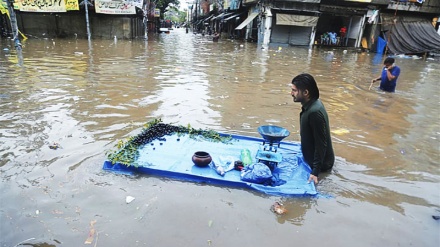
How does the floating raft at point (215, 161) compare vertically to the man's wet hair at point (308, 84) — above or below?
below

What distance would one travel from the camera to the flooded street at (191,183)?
295 centimetres

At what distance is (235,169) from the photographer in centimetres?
409

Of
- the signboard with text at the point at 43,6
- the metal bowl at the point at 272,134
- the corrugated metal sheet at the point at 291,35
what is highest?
the signboard with text at the point at 43,6

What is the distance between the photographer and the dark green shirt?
371 centimetres

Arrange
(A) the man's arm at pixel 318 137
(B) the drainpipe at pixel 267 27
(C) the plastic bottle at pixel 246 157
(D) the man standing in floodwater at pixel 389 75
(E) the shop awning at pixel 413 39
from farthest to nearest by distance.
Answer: (B) the drainpipe at pixel 267 27
(E) the shop awning at pixel 413 39
(D) the man standing in floodwater at pixel 389 75
(C) the plastic bottle at pixel 246 157
(A) the man's arm at pixel 318 137

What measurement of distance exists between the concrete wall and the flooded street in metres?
18.6

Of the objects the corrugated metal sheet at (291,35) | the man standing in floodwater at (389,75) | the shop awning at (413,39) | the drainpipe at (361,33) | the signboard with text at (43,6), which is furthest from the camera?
the corrugated metal sheet at (291,35)

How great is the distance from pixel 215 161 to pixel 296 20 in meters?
24.2

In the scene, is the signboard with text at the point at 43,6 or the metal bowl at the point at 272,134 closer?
the metal bowl at the point at 272,134

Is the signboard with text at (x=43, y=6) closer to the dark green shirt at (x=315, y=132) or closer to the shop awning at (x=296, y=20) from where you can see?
the shop awning at (x=296, y=20)

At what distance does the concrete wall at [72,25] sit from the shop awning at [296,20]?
1281cm

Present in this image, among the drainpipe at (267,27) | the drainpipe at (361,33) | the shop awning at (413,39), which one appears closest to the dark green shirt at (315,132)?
the drainpipe at (267,27)

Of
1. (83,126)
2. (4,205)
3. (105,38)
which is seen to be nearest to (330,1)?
(105,38)

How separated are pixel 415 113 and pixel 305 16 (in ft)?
67.3
